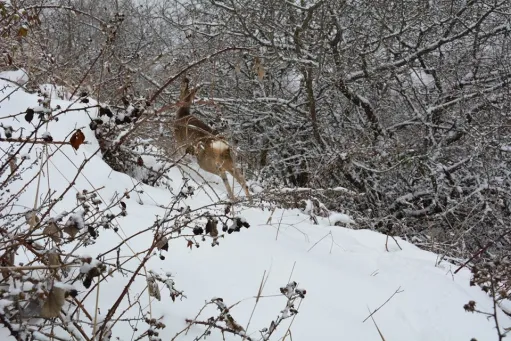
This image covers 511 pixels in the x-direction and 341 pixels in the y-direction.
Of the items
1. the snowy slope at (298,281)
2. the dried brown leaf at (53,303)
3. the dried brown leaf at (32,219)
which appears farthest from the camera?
the snowy slope at (298,281)

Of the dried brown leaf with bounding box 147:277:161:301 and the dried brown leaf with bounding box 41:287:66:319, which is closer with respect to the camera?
the dried brown leaf with bounding box 41:287:66:319

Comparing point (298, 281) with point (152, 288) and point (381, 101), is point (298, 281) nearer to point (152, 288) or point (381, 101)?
point (152, 288)

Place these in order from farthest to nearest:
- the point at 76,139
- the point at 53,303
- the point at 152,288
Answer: the point at 152,288
the point at 76,139
the point at 53,303

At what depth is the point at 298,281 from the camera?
6.44ft

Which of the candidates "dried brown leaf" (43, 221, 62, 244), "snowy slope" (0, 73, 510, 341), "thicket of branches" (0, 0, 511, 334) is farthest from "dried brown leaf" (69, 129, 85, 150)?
"thicket of branches" (0, 0, 511, 334)

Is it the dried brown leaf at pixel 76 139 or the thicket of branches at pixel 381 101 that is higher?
the thicket of branches at pixel 381 101

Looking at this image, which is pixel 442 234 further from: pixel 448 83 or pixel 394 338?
pixel 394 338

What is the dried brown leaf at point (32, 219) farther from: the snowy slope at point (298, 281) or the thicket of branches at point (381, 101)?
the thicket of branches at point (381, 101)

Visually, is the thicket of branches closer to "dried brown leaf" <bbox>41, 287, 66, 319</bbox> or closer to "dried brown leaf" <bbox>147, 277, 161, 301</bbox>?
"dried brown leaf" <bbox>147, 277, 161, 301</bbox>

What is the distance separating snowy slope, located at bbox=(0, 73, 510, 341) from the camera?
157 centimetres

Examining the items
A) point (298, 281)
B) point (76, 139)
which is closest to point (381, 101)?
point (298, 281)

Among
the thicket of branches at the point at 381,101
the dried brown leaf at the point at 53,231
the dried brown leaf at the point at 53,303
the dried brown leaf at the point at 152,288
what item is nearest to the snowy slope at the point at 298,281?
the dried brown leaf at the point at 152,288

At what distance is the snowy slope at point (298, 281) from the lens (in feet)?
5.14

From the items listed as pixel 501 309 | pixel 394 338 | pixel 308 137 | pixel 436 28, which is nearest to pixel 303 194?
pixel 501 309
